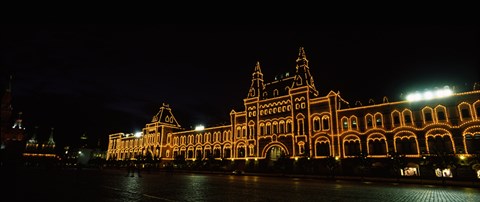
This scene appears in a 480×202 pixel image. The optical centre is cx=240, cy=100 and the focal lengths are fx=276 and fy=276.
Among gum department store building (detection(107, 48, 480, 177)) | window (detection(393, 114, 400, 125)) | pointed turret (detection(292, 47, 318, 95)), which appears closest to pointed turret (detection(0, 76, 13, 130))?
gum department store building (detection(107, 48, 480, 177))

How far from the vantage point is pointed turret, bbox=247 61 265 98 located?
62.4m

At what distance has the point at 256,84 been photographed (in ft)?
209

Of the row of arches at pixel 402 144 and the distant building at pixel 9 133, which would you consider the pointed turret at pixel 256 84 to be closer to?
the row of arches at pixel 402 144

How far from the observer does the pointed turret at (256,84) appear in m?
62.4

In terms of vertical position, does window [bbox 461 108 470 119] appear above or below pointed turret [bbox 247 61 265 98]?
below

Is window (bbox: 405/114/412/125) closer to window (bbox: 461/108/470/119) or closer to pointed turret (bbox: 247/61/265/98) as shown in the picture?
window (bbox: 461/108/470/119)

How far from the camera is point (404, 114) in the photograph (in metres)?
41.0

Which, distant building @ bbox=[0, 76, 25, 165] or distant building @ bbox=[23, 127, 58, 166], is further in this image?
→ distant building @ bbox=[23, 127, 58, 166]

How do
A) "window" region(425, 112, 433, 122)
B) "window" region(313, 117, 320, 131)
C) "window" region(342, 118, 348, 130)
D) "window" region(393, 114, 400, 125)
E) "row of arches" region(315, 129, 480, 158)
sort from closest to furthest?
"row of arches" region(315, 129, 480, 158) < "window" region(425, 112, 433, 122) < "window" region(393, 114, 400, 125) < "window" region(342, 118, 348, 130) < "window" region(313, 117, 320, 131)

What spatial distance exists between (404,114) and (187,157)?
170ft

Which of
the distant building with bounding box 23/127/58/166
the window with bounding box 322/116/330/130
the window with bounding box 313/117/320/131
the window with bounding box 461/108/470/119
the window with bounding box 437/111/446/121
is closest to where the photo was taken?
the window with bounding box 461/108/470/119

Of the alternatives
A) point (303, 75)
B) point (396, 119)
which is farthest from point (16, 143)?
point (396, 119)

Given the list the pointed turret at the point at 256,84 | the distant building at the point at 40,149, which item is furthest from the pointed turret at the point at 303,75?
the distant building at the point at 40,149

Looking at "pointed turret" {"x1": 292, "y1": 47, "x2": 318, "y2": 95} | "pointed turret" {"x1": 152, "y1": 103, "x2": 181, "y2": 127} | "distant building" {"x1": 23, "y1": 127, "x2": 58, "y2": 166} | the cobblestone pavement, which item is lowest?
the cobblestone pavement
